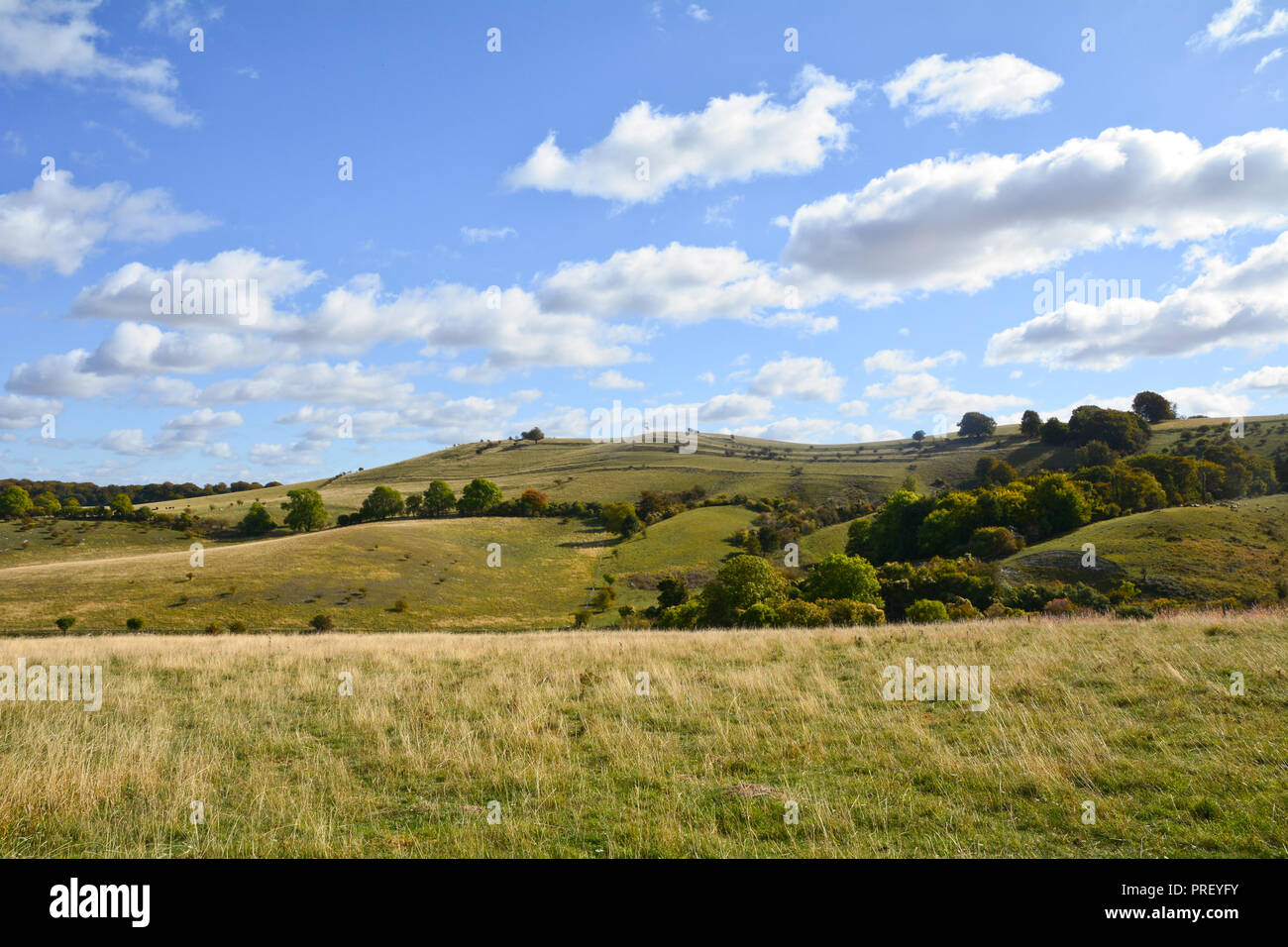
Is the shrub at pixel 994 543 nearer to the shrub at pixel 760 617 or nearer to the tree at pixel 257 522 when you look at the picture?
the shrub at pixel 760 617

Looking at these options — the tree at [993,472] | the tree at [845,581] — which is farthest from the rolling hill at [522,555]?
the tree at [845,581]

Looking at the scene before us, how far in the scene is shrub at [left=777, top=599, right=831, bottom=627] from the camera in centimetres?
3291

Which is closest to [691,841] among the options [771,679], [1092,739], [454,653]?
[1092,739]

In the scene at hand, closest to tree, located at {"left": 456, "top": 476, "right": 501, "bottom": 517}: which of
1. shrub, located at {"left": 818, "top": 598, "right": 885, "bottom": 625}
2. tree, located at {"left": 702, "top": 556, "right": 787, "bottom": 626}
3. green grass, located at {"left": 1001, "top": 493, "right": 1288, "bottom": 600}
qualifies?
tree, located at {"left": 702, "top": 556, "right": 787, "bottom": 626}

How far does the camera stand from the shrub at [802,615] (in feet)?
108

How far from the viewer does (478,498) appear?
128m

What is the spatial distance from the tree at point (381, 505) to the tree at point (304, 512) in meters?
8.28

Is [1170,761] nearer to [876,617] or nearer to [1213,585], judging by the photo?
[876,617]

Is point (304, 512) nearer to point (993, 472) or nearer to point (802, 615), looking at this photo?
point (802, 615)

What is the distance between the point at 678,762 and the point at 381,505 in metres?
127

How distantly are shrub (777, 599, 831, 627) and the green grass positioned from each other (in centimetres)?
3195

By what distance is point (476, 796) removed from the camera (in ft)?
24.9

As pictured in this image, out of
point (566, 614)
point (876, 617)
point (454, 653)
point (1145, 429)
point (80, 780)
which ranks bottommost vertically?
point (566, 614)
